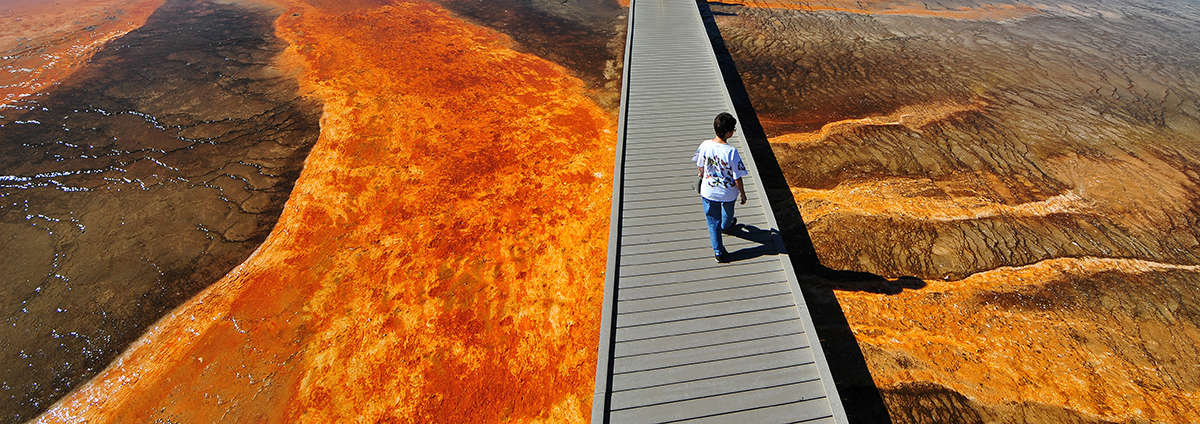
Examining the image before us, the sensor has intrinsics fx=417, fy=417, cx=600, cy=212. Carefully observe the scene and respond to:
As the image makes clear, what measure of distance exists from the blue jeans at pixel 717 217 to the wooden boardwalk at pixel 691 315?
30 cm

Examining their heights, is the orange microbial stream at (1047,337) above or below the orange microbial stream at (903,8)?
below

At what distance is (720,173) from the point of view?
3.88m

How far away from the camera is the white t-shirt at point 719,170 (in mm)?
3779

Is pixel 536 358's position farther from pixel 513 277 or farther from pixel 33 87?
pixel 33 87

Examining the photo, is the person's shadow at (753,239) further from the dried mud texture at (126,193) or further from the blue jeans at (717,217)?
the dried mud texture at (126,193)

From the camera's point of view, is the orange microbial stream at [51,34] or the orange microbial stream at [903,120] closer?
the orange microbial stream at [903,120]

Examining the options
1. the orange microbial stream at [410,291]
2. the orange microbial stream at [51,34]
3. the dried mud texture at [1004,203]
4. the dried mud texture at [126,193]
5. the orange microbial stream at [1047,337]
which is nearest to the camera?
the orange microbial stream at [1047,337]

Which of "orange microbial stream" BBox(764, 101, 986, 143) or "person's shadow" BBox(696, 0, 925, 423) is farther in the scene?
"orange microbial stream" BBox(764, 101, 986, 143)

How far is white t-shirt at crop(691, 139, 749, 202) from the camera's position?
12.4ft

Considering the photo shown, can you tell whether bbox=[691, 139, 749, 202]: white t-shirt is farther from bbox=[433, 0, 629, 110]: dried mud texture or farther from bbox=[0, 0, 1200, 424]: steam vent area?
bbox=[433, 0, 629, 110]: dried mud texture

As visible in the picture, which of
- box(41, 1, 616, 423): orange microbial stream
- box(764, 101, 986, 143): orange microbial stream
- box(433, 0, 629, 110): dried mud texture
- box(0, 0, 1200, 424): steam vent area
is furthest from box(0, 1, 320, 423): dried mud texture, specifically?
box(764, 101, 986, 143): orange microbial stream

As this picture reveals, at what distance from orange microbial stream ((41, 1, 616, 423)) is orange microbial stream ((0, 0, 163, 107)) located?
8.00 m

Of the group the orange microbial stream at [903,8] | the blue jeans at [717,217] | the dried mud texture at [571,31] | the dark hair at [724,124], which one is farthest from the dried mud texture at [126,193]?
the orange microbial stream at [903,8]

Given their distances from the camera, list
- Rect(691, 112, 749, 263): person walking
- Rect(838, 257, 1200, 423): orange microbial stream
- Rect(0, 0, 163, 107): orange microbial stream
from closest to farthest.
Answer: Rect(691, 112, 749, 263): person walking
Rect(838, 257, 1200, 423): orange microbial stream
Rect(0, 0, 163, 107): orange microbial stream
